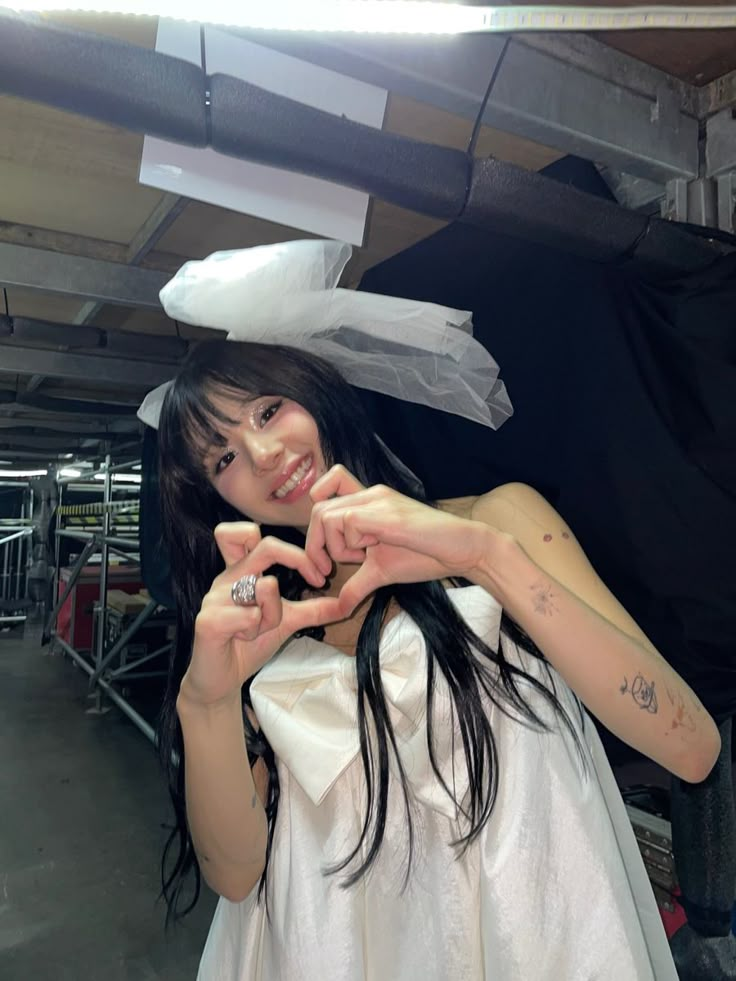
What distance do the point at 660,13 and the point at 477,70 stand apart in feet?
0.64

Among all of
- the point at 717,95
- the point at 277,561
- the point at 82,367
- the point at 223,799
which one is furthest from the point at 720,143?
the point at 82,367

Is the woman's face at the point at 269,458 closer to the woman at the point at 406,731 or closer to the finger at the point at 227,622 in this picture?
the woman at the point at 406,731

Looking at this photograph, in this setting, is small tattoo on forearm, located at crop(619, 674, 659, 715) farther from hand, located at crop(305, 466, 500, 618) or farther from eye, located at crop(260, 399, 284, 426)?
eye, located at crop(260, 399, 284, 426)

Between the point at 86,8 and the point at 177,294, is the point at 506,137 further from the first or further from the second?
the point at 86,8

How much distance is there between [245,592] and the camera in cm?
72

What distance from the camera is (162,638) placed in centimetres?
471

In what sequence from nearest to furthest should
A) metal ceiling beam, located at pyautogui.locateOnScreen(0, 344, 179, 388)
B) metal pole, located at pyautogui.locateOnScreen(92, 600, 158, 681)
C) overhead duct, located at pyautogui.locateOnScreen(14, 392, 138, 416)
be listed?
metal ceiling beam, located at pyautogui.locateOnScreen(0, 344, 179, 388), overhead duct, located at pyautogui.locateOnScreen(14, 392, 138, 416), metal pole, located at pyautogui.locateOnScreen(92, 600, 158, 681)

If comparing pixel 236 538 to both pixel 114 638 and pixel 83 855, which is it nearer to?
pixel 83 855

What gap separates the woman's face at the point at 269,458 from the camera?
3.20ft

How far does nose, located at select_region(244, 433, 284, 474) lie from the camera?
0.95m

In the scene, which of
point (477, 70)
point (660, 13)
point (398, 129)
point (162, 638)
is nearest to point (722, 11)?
point (660, 13)

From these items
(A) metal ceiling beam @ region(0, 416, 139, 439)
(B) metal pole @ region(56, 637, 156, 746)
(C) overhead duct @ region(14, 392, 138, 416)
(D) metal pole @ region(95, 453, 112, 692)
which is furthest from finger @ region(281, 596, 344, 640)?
(D) metal pole @ region(95, 453, 112, 692)

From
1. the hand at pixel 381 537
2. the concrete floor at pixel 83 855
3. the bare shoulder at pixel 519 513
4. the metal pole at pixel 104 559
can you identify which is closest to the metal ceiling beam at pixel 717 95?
the bare shoulder at pixel 519 513

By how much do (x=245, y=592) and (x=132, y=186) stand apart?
0.83 meters
